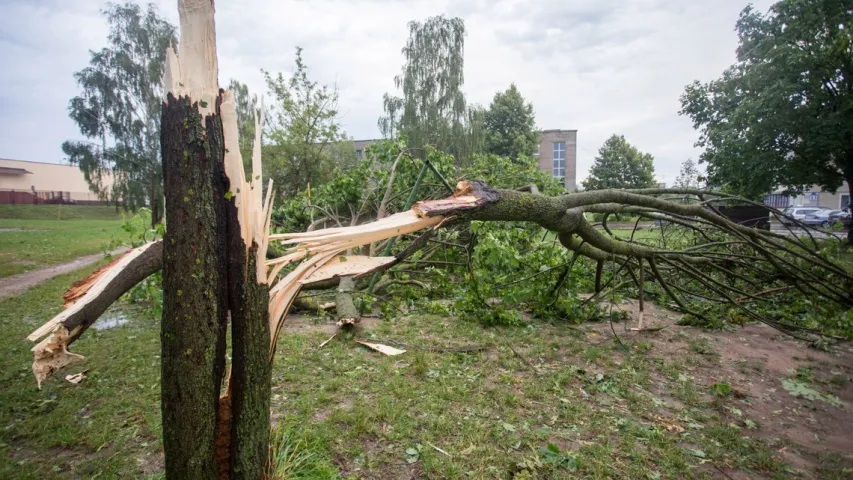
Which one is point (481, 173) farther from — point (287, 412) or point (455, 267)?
point (287, 412)

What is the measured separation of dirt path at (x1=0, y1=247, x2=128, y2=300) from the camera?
6963 mm

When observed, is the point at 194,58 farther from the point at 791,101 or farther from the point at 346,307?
the point at 791,101

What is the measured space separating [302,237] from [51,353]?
104cm

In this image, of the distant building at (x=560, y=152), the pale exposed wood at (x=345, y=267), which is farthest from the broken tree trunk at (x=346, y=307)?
the distant building at (x=560, y=152)

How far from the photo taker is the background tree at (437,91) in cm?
2447

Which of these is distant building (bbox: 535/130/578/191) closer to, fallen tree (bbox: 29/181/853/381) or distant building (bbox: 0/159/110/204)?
distant building (bbox: 0/159/110/204)

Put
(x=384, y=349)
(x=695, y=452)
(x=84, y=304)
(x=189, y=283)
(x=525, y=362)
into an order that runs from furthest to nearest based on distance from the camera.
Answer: (x=384, y=349), (x=525, y=362), (x=695, y=452), (x=84, y=304), (x=189, y=283)

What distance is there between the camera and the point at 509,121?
33094 mm

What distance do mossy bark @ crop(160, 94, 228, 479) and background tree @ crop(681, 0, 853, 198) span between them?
578 inches

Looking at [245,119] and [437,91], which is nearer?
A: [245,119]

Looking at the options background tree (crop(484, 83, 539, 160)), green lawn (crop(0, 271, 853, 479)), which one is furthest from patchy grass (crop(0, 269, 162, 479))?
background tree (crop(484, 83, 539, 160))

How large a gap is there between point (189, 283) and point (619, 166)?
3455cm

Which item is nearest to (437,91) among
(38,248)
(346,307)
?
(38,248)

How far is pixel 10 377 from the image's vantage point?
11.3 feet
